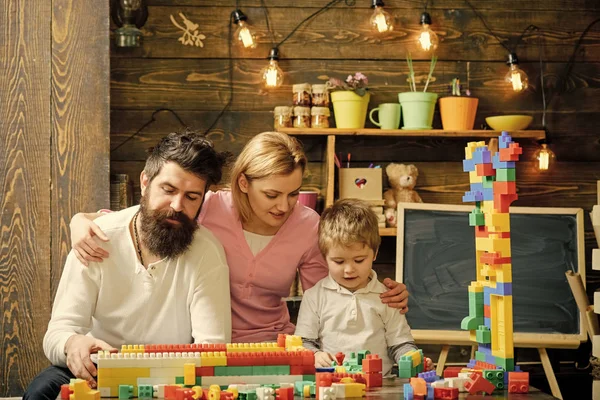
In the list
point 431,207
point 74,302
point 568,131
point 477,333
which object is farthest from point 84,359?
point 568,131

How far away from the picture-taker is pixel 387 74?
4277 mm

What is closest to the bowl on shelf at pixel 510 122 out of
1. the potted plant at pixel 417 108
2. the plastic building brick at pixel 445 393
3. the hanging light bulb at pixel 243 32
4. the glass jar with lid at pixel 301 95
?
the potted plant at pixel 417 108

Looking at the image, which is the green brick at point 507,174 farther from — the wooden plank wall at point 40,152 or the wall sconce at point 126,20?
the wall sconce at point 126,20

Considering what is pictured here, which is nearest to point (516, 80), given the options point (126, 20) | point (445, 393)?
point (126, 20)

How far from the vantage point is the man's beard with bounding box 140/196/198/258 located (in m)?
2.37

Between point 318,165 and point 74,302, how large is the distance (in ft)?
6.87

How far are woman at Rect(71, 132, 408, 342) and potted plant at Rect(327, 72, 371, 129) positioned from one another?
1392 millimetres

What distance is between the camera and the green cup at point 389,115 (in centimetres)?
410

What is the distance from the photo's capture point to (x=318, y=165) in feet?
13.9

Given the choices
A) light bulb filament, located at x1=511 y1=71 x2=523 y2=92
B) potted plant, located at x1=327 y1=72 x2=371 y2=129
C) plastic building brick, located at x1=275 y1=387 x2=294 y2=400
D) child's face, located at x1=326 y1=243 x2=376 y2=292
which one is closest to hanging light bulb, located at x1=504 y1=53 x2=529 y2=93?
light bulb filament, located at x1=511 y1=71 x2=523 y2=92

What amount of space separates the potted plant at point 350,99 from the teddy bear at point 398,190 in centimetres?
29

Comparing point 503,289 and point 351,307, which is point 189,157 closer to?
point 351,307

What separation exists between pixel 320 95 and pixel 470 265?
42.7 inches

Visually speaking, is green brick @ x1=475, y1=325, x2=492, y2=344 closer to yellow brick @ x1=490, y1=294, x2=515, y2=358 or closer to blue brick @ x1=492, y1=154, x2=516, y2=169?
yellow brick @ x1=490, y1=294, x2=515, y2=358
